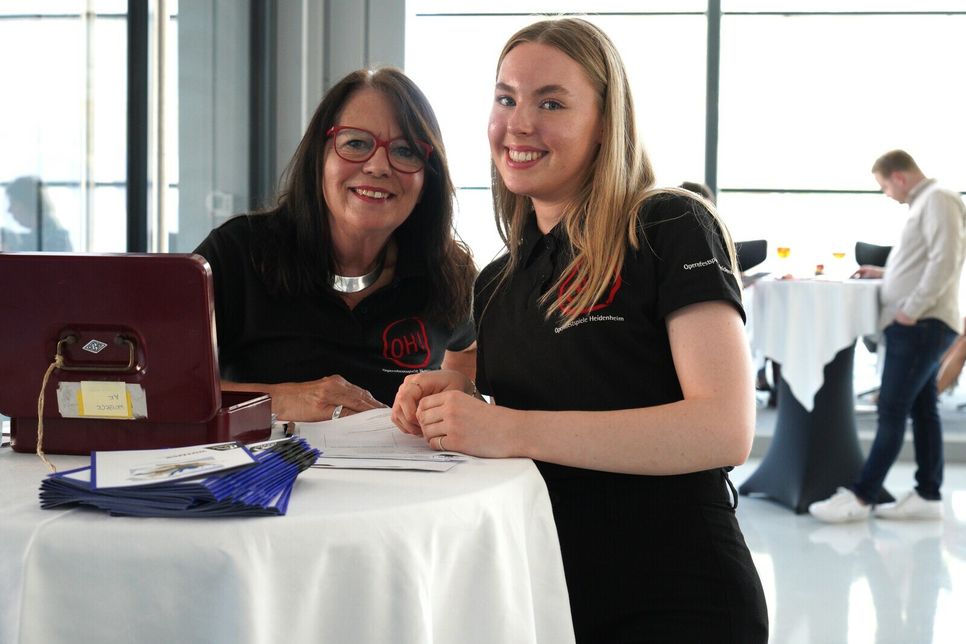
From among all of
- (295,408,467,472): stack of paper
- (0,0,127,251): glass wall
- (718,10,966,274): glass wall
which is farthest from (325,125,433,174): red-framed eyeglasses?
(718,10,966,274): glass wall

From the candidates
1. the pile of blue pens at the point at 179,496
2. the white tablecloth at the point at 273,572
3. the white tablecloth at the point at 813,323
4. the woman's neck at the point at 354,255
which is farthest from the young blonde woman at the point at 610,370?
the white tablecloth at the point at 813,323

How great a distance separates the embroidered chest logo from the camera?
221 cm

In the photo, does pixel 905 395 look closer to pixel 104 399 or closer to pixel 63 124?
pixel 63 124

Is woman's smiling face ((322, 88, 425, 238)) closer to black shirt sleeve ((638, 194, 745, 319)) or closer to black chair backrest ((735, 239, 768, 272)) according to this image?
black shirt sleeve ((638, 194, 745, 319))

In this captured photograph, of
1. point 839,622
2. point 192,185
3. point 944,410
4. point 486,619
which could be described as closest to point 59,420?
point 486,619

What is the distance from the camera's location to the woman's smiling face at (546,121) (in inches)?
62.6

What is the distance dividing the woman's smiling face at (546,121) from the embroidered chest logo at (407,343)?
0.65 m

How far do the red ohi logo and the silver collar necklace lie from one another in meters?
0.80

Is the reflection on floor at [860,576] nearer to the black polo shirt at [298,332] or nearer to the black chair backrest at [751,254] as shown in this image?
A: the black chair backrest at [751,254]

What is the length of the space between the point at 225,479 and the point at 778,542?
11.8 ft

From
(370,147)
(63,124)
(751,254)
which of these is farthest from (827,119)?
(370,147)

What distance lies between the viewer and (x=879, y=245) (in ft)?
20.4

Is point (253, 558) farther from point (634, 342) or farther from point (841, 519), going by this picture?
point (841, 519)

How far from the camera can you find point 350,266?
7.50ft
